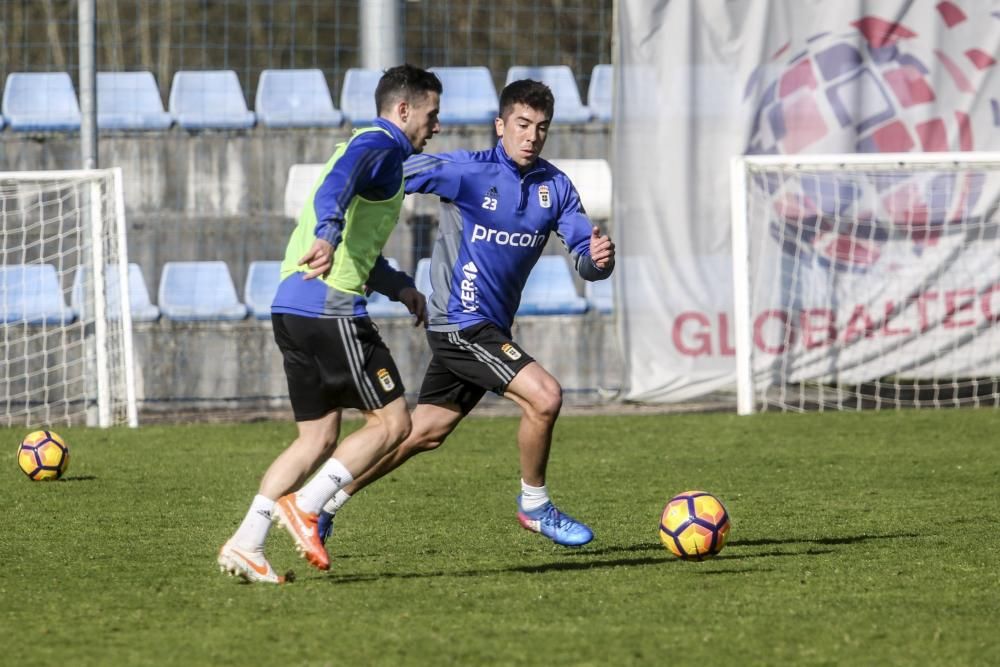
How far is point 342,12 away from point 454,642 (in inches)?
618

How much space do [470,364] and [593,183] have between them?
6.72 m

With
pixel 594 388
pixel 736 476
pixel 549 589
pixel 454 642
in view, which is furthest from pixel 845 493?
pixel 594 388

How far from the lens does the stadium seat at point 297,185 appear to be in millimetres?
12523

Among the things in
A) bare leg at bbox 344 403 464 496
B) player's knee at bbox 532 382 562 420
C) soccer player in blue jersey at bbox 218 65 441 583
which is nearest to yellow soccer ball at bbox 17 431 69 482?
bare leg at bbox 344 403 464 496

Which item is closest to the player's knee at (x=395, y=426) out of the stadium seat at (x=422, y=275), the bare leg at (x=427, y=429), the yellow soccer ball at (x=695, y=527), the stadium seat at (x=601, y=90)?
the bare leg at (x=427, y=429)

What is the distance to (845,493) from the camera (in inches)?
298

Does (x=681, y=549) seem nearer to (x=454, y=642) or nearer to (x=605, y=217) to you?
(x=454, y=642)

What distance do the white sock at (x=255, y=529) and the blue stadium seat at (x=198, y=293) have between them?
7150mm

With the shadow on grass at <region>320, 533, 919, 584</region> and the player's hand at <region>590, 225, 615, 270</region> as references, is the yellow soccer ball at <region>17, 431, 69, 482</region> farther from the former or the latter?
the player's hand at <region>590, 225, 615, 270</region>

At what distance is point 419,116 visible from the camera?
5445 millimetres

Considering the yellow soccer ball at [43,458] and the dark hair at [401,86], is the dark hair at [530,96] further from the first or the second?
the yellow soccer ball at [43,458]

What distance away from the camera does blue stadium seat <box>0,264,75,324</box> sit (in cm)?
1160

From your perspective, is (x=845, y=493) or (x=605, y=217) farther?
(x=605, y=217)

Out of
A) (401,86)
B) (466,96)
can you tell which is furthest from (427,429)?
(466,96)
